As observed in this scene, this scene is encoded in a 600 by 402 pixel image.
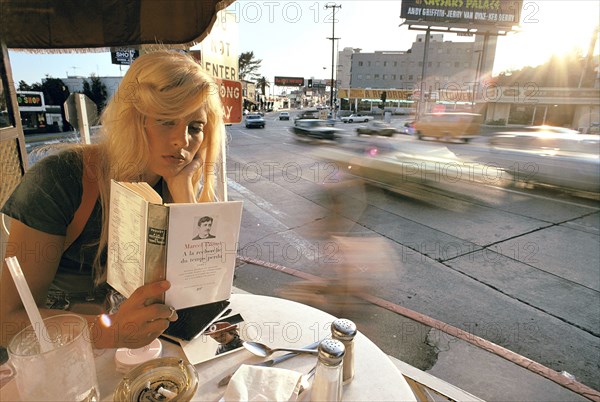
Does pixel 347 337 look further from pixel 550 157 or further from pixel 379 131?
pixel 379 131

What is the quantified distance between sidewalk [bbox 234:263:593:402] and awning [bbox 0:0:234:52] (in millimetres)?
2416

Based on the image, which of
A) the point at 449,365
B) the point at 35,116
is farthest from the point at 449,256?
the point at 35,116

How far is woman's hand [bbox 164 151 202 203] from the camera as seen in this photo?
62.7 inches

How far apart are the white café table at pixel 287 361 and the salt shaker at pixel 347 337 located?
0.04 m

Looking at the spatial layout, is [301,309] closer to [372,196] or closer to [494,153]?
[372,196]

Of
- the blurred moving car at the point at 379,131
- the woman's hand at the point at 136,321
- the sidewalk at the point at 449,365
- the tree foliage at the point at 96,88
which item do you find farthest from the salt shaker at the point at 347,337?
the tree foliage at the point at 96,88

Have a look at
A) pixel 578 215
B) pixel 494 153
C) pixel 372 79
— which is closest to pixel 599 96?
pixel 494 153

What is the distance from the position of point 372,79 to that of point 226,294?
72.4 meters

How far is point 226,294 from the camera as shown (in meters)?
1.07

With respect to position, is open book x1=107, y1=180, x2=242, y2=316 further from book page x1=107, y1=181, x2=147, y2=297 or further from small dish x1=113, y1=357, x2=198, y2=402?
small dish x1=113, y1=357, x2=198, y2=402

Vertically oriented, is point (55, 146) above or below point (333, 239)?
above

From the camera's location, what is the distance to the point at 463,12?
2942 centimetres

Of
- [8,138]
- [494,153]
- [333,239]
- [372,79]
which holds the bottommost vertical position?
[333,239]

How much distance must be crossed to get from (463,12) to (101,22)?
114 ft
